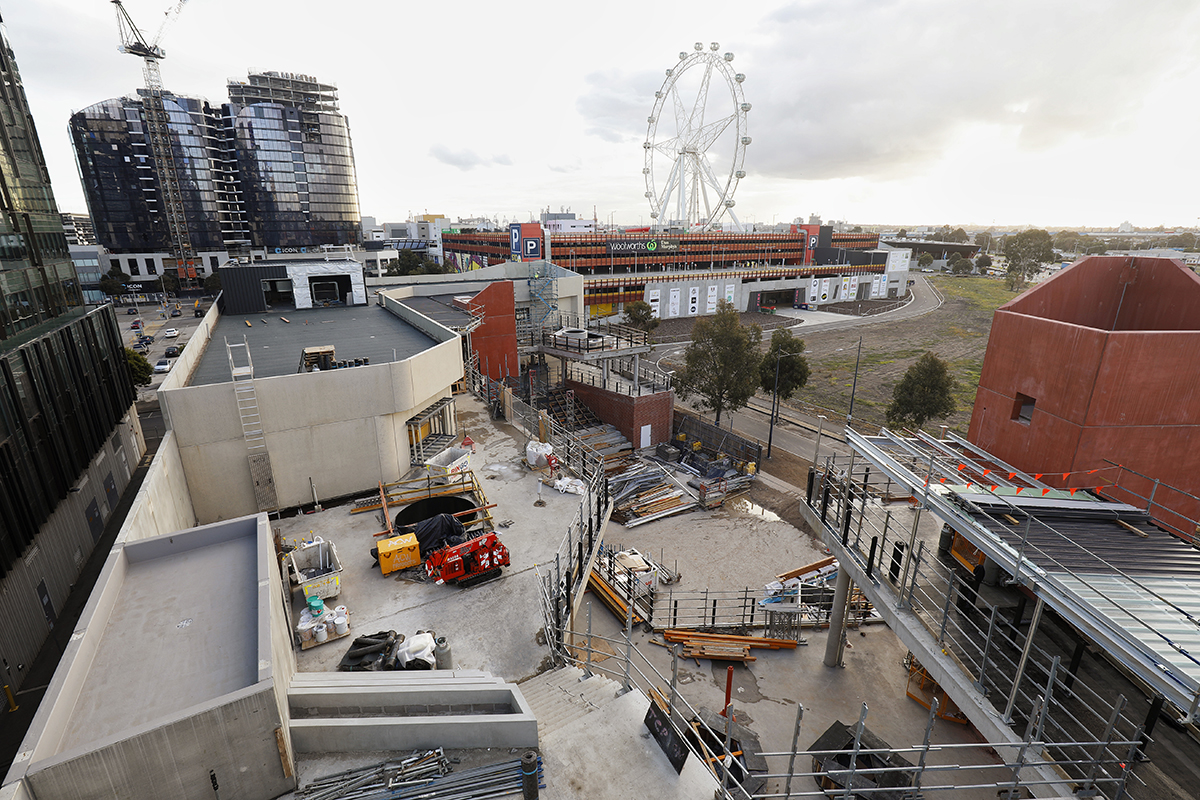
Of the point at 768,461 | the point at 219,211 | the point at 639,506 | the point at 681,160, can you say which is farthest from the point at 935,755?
the point at 219,211

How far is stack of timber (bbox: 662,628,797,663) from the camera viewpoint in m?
15.4

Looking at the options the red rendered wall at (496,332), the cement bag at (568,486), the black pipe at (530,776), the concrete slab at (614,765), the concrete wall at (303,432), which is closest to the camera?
the black pipe at (530,776)

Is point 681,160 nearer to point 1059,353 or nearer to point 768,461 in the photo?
point 768,461

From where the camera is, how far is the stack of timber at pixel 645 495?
2572 cm

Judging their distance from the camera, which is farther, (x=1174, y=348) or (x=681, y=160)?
(x=681, y=160)

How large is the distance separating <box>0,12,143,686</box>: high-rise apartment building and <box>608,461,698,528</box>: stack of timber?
1947 cm

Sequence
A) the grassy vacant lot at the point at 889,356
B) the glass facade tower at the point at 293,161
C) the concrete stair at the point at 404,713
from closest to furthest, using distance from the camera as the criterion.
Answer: the concrete stair at the point at 404,713 → the grassy vacant lot at the point at 889,356 → the glass facade tower at the point at 293,161

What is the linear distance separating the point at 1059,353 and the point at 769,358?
24530 millimetres

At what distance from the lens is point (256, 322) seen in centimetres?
2986

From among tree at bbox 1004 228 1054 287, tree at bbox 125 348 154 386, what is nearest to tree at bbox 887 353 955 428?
tree at bbox 125 348 154 386

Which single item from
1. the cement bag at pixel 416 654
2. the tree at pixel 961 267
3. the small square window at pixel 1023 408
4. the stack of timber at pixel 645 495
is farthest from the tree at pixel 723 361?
the tree at pixel 961 267

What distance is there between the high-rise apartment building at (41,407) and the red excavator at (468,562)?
11.7 metres

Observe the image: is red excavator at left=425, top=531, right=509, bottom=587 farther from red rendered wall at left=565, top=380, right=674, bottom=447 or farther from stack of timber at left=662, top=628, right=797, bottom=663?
red rendered wall at left=565, top=380, right=674, bottom=447

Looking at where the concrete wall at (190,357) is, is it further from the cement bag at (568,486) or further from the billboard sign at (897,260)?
the billboard sign at (897,260)
